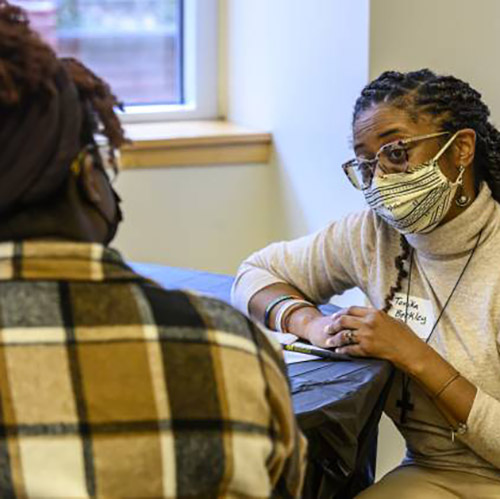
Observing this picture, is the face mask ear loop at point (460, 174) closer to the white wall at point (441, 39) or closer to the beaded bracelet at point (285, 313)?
the beaded bracelet at point (285, 313)

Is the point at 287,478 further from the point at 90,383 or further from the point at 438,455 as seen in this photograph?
the point at 438,455

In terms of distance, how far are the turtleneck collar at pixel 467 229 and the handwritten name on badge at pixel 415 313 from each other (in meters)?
0.10

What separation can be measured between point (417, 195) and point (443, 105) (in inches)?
7.3

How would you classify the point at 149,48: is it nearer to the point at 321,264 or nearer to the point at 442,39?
the point at 442,39

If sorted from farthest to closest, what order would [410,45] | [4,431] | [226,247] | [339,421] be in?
1. [226,247]
2. [410,45]
3. [339,421]
4. [4,431]

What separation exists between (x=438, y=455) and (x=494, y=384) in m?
0.17

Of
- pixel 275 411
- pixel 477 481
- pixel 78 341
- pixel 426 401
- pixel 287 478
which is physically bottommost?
pixel 477 481

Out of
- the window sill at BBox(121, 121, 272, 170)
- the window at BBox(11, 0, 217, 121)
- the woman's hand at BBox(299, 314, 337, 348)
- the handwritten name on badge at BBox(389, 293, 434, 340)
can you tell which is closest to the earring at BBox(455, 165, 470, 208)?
the handwritten name on badge at BBox(389, 293, 434, 340)

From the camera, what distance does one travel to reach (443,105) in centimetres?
183

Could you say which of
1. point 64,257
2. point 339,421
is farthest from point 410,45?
point 64,257

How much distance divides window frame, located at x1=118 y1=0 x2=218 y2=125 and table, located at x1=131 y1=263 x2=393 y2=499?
5.37 feet

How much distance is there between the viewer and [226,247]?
3049mm

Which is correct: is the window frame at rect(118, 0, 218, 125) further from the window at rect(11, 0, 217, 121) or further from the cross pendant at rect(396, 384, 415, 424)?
the cross pendant at rect(396, 384, 415, 424)

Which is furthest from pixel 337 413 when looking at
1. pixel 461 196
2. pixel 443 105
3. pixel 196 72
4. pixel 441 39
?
pixel 196 72
